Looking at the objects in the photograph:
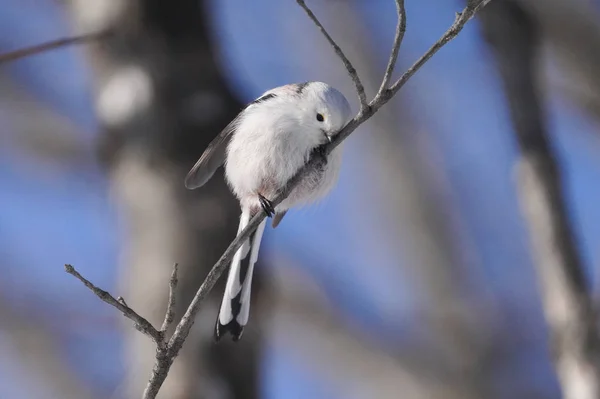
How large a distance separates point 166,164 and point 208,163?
0.40 metres

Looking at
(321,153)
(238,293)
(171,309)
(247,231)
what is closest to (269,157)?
(321,153)

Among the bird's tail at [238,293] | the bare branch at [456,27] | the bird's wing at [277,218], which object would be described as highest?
the bird's wing at [277,218]

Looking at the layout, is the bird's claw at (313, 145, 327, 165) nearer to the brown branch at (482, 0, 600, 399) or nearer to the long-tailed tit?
the long-tailed tit

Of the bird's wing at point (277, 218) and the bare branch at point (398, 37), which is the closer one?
the bare branch at point (398, 37)

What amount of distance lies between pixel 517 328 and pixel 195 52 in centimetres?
245

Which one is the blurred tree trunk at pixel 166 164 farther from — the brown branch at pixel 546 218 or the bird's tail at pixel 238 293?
the brown branch at pixel 546 218

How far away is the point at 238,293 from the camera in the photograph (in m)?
1.36

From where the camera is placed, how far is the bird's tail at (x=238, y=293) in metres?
1.30

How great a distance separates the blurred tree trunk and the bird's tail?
157mm

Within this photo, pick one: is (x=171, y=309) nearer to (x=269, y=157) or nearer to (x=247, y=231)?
(x=247, y=231)

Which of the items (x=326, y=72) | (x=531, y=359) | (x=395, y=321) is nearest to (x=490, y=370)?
(x=531, y=359)

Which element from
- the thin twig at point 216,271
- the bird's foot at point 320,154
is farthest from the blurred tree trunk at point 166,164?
the thin twig at point 216,271

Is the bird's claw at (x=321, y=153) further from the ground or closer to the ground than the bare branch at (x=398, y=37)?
further from the ground

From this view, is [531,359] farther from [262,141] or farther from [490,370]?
[262,141]
